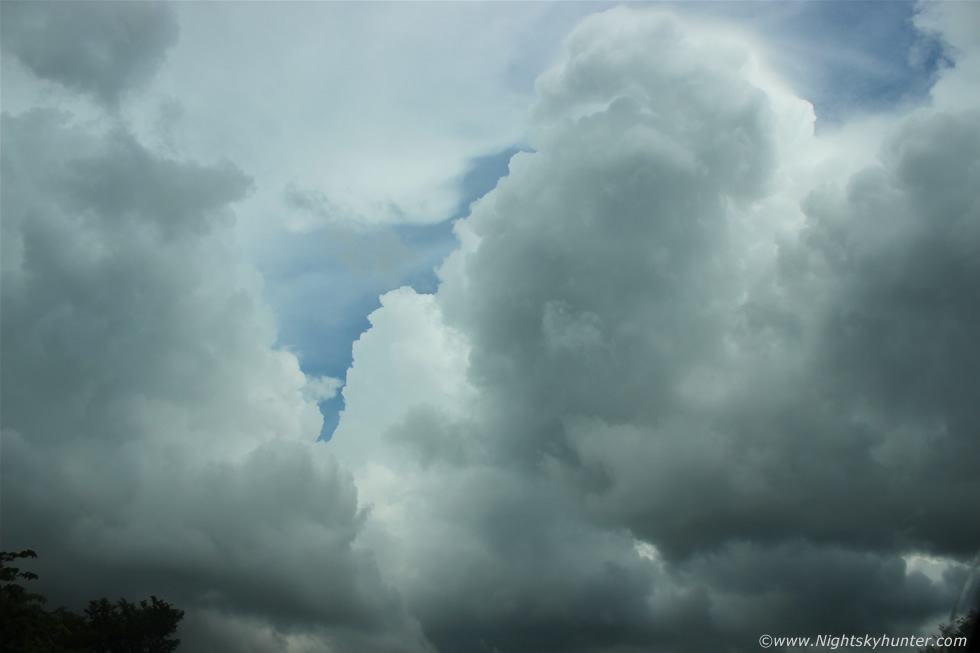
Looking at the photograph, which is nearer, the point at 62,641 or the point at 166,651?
the point at 62,641

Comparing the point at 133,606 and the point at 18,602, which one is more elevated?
the point at 133,606

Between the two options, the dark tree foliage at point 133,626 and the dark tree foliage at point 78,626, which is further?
the dark tree foliage at point 133,626

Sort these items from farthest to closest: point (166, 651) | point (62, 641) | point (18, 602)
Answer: point (166, 651)
point (62, 641)
point (18, 602)

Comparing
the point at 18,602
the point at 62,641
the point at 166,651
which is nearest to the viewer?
the point at 18,602

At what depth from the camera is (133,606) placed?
122 meters

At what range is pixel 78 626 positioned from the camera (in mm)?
86312

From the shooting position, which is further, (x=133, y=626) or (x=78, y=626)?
(x=133, y=626)

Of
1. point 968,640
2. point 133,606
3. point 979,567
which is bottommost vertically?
point 968,640

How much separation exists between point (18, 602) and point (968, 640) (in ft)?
227

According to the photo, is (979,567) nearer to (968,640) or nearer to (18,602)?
(968,640)

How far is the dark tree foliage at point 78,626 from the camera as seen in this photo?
56125 mm

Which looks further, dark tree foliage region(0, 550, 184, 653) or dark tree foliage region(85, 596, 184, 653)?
dark tree foliage region(85, 596, 184, 653)

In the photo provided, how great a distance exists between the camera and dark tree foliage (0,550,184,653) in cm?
5612

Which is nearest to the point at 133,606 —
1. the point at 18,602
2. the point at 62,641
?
the point at 62,641
